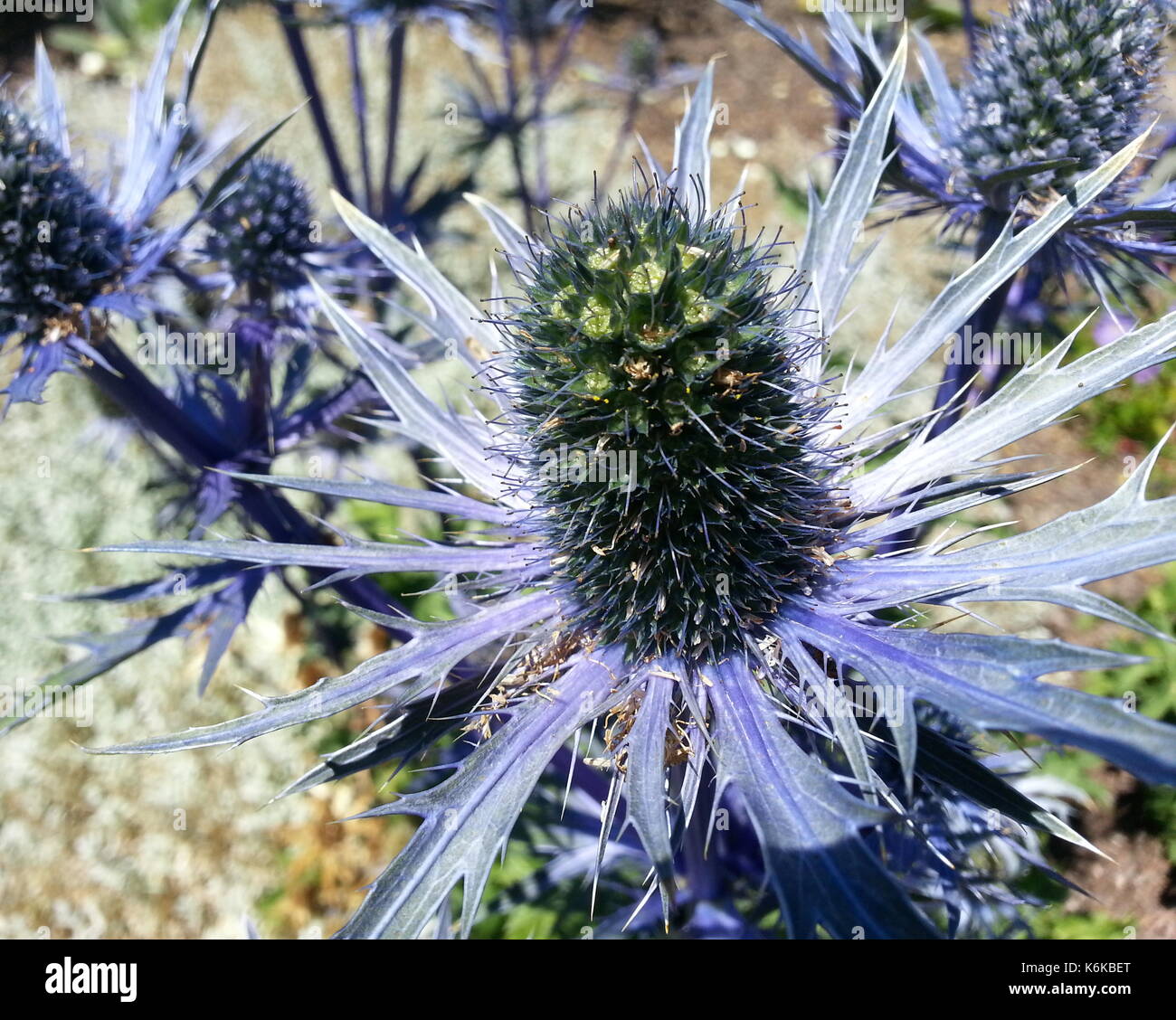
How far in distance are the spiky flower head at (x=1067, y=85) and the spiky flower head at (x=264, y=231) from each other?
143 cm

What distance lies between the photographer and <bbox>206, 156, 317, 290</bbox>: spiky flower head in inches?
79.0

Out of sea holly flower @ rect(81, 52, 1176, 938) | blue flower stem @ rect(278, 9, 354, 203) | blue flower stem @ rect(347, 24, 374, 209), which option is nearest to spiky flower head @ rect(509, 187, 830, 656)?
sea holly flower @ rect(81, 52, 1176, 938)

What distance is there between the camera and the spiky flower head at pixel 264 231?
2008 millimetres

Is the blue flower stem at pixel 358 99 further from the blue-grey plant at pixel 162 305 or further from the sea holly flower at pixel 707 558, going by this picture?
the sea holly flower at pixel 707 558

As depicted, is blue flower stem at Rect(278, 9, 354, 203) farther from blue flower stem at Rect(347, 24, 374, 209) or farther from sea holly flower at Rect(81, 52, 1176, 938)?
sea holly flower at Rect(81, 52, 1176, 938)

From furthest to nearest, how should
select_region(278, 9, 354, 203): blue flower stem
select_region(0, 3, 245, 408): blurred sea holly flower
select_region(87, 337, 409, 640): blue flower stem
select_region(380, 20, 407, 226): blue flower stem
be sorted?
1. select_region(380, 20, 407, 226): blue flower stem
2. select_region(278, 9, 354, 203): blue flower stem
3. select_region(87, 337, 409, 640): blue flower stem
4. select_region(0, 3, 245, 408): blurred sea holly flower

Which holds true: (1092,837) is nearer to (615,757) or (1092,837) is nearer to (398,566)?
(615,757)

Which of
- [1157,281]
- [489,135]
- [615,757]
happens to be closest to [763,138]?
[489,135]

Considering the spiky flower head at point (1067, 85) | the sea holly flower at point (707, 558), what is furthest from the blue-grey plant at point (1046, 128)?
the sea holly flower at point (707, 558)

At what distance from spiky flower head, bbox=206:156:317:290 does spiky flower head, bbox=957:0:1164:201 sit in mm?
1434

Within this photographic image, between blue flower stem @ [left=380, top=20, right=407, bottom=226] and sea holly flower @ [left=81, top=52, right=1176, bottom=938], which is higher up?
blue flower stem @ [left=380, top=20, right=407, bottom=226]

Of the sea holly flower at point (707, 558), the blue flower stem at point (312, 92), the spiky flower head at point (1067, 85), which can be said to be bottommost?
the sea holly flower at point (707, 558)

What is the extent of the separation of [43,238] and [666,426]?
47.2 inches
